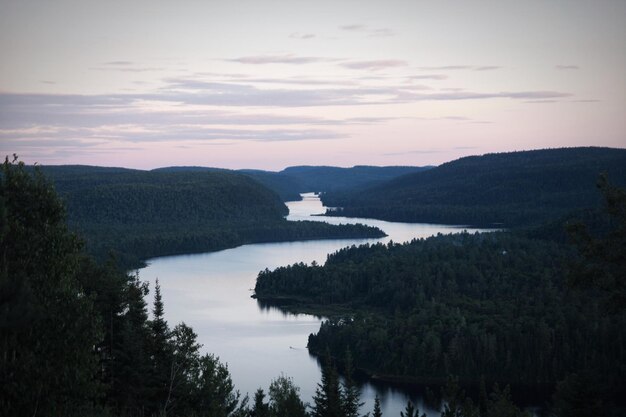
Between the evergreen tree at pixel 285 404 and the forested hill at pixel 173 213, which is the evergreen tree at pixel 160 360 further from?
the forested hill at pixel 173 213

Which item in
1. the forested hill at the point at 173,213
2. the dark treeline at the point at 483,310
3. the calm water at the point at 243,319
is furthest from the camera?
the forested hill at the point at 173,213

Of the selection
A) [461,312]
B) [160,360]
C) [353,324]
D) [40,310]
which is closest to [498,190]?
[461,312]

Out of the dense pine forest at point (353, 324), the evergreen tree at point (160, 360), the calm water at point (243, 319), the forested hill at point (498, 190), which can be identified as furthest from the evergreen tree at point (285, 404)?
the forested hill at point (498, 190)

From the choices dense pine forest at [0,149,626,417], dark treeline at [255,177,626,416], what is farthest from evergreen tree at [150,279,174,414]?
dark treeline at [255,177,626,416]

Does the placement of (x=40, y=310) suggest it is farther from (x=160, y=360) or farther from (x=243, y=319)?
(x=243, y=319)

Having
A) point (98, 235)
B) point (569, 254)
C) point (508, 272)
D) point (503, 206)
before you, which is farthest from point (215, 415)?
point (503, 206)
